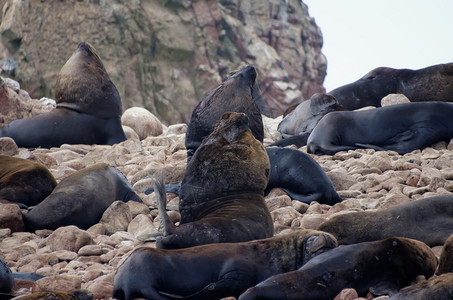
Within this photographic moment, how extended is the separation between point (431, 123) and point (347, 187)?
222cm

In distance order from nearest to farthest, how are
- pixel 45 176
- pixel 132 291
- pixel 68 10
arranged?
pixel 132 291
pixel 45 176
pixel 68 10

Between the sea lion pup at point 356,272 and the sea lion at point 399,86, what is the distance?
7.13 meters

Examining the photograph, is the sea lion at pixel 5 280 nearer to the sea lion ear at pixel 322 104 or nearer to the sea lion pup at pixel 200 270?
the sea lion pup at pixel 200 270

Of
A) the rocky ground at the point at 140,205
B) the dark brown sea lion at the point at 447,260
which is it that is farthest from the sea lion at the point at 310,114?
the dark brown sea lion at the point at 447,260

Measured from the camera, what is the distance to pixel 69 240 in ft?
17.2

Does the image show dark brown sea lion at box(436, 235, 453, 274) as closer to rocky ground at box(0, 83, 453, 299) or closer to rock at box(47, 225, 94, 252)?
rocky ground at box(0, 83, 453, 299)

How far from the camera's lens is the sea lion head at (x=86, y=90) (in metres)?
10.1

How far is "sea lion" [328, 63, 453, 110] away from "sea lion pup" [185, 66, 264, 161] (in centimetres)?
450

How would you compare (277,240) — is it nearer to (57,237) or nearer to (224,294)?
(224,294)

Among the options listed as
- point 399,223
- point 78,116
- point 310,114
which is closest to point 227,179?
point 399,223

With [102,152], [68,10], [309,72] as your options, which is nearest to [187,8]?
[68,10]

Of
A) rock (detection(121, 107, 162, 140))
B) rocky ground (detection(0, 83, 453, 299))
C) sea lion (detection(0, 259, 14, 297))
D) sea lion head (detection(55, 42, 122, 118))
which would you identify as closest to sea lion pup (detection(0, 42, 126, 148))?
sea lion head (detection(55, 42, 122, 118))

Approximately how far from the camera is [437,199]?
4953mm

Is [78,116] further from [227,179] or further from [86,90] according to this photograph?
[227,179]
